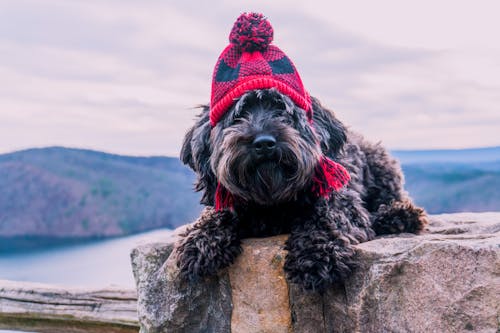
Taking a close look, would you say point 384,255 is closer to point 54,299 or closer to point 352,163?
point 352,163

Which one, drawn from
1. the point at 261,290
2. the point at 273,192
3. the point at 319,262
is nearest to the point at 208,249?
the point at 261,290

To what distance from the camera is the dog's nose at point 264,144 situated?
233cm

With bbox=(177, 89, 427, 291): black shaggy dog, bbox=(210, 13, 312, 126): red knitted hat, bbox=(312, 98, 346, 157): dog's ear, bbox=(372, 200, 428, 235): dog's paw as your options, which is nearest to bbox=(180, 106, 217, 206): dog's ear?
bbox=(177, 89, 427, 291): black shaggy dog

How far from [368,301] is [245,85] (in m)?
1.06

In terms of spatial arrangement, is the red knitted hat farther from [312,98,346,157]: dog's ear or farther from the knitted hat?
[312,98,346,157]: dog's ear

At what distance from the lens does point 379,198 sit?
362cm

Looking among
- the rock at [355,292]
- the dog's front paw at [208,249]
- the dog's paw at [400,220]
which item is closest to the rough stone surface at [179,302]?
the rock at [355,292]

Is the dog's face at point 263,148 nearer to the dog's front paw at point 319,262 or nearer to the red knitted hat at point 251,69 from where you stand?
the red knitted hat at point 251,69

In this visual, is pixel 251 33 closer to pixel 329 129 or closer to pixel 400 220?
pixel 329 129

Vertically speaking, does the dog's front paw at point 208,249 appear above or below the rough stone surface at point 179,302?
above

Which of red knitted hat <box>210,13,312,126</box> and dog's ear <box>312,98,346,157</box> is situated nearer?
red knitted hat <box>210,13,312,126</box>

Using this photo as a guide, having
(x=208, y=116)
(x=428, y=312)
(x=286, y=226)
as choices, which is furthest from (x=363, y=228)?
(x=208, y=116)

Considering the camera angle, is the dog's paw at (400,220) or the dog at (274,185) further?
the dog's paw at (400,220)

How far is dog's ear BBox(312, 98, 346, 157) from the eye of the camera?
2779 millimetres
